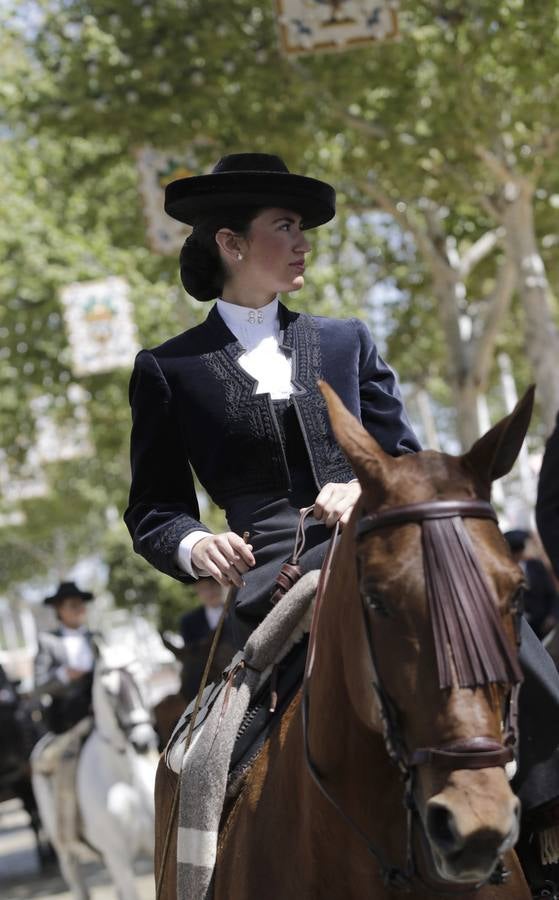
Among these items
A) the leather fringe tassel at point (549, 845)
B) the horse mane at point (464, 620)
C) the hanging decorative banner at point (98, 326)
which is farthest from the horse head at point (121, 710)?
the hanging decorative banner at point (98, 326)

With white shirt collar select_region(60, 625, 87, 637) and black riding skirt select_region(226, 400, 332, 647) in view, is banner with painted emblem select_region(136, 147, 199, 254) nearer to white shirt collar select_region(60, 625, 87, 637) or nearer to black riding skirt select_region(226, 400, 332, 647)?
white shirt collar select_region(60, 625, 87, 637)

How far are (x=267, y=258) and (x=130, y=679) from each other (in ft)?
25.3

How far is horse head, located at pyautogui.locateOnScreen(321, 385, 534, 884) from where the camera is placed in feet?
8.70

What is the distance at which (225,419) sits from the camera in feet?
13.5

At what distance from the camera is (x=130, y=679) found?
1157 cm

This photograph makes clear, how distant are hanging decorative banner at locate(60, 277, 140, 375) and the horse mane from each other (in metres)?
19.9

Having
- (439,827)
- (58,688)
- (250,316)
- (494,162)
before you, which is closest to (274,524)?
(250,316)

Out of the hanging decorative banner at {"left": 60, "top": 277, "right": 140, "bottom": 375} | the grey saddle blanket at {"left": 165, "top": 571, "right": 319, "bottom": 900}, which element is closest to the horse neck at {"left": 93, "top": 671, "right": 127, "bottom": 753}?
the grey saddle blanket at {"left": 165, "top": 571, "right": 319, "bottom": 900}

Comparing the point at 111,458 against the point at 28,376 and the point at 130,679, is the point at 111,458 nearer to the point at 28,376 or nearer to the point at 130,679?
the point at 28,376

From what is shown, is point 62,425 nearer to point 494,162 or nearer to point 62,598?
point 494,162

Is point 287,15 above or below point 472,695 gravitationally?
above

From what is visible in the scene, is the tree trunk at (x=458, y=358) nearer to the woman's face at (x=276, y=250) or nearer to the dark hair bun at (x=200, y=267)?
the dark hair bun at (x=200, y=267)

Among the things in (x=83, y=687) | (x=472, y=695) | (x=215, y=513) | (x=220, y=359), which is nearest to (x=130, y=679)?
(x=83, y=687)

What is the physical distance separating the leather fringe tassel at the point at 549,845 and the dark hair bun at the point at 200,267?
1.88 m
